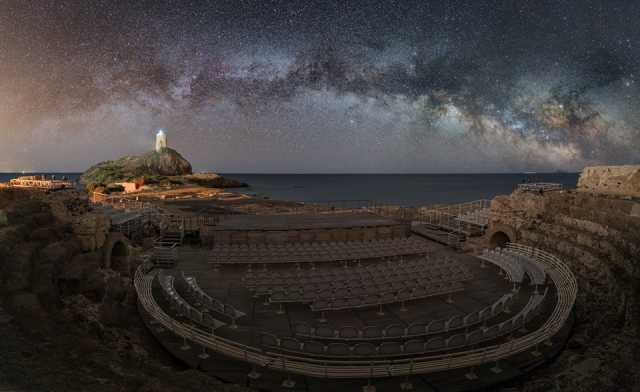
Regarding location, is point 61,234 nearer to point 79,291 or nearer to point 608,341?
point 79,291

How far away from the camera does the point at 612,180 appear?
2025cm

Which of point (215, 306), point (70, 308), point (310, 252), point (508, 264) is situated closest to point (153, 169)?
point (310, 252)

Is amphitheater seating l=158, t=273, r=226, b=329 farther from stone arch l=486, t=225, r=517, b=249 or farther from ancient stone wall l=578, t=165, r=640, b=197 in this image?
ancient stone wall l=578, t=165, r=640, b=197

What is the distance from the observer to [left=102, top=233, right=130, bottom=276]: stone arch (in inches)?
588

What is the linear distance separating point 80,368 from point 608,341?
1347cm

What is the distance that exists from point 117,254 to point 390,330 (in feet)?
47.2

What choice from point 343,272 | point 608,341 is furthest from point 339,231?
point 608,341

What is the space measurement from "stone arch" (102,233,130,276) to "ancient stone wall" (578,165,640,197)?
26886 mm

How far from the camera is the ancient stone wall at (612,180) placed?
18609mm

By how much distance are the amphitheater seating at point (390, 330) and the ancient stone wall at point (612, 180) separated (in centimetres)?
1508

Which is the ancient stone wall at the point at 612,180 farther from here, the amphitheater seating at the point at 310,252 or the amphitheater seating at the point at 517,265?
the amphitheater seating at the point at 310,252

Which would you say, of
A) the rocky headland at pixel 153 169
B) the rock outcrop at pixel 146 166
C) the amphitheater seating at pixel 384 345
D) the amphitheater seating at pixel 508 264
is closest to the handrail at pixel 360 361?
the amphitheater seating at pixel 384 345

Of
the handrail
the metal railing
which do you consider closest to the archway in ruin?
the handrail

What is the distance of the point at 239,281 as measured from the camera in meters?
14.4
